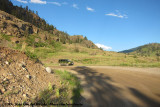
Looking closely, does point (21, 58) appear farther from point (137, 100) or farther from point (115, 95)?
point (137, 100)

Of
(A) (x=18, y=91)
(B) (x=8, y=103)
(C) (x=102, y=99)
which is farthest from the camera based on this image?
(C) (x=102, y=99)

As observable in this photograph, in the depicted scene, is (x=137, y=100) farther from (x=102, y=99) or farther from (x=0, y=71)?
(x=0, y=71)

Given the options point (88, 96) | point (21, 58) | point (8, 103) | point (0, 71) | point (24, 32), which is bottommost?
point (88, 96)

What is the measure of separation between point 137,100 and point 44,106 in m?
3.61

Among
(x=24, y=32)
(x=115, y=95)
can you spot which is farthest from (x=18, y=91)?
(x=24, y=32)

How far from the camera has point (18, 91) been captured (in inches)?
157

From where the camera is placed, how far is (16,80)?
453cm

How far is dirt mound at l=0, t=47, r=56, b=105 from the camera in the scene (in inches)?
146

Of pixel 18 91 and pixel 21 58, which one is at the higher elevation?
pixel 21 58

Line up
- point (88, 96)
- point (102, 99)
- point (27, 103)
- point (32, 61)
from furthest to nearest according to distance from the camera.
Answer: point (32, 61)
point (88, 96)
point (102, 99)
point (27, 103)

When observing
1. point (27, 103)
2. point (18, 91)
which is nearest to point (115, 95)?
point (27, 103)

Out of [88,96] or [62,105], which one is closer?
[62,105]

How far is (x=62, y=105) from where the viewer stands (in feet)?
13.2

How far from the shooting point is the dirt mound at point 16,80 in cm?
371
